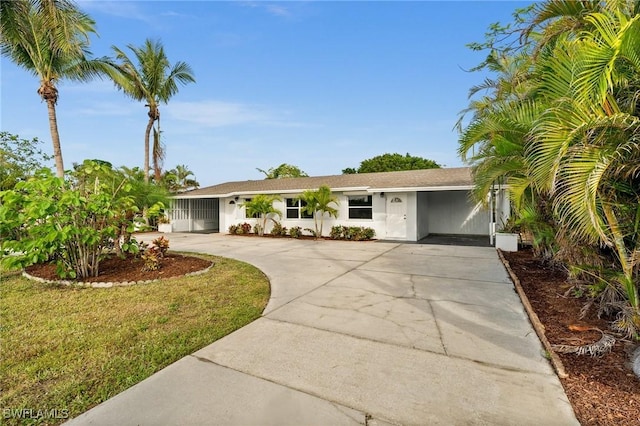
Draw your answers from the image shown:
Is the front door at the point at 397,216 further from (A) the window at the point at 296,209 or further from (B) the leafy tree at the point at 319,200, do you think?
(A) the window at the point at 296,209

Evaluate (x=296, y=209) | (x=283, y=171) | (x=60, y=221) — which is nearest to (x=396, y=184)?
(x=296, y=209)

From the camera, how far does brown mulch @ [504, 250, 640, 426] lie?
2234 millimetres

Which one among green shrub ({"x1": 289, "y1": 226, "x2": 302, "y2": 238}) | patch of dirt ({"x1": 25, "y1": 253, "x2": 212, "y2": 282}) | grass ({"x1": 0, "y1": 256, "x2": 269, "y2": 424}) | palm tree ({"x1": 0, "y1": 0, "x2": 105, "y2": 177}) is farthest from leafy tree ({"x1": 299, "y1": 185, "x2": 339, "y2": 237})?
palm tree ({"x1": 0, "y1": 0, "x2": 105, "y2": 177})

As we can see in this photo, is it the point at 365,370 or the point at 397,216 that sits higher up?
the point at 397,216

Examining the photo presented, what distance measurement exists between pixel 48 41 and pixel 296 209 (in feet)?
39.4

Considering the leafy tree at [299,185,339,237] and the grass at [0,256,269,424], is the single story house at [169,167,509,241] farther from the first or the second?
the grass at [0,256,269,424]

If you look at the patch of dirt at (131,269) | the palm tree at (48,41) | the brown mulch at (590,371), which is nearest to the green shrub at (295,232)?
the patch of dirt at (131,269)

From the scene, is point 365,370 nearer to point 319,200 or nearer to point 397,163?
point 319,200

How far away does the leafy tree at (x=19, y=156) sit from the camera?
22397 millimetres

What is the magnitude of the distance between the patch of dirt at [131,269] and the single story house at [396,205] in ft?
25.9

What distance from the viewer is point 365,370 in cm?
283

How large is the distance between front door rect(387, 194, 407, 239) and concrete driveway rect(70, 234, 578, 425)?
8.05m

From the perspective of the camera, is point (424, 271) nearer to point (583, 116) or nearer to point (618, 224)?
point (618, 224)

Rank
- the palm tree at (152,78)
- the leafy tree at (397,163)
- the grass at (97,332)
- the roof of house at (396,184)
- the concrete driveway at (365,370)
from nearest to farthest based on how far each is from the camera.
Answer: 1. the concrete driveway at (365,370)
2. the grass at (97,332)
3. the roof of house at (396,184)
4. the palm tree at (152,78)
5. the leafy tree at (397,163)
